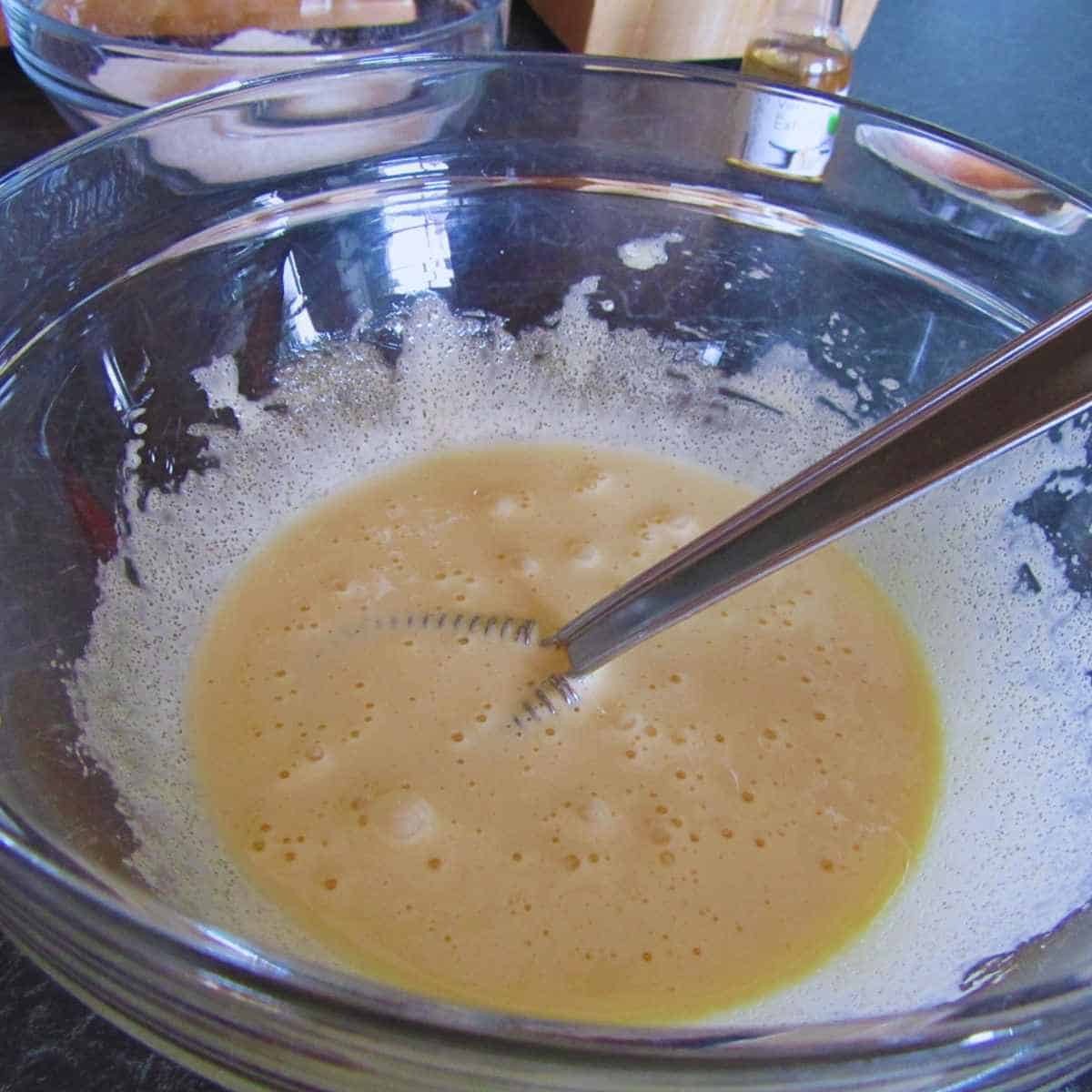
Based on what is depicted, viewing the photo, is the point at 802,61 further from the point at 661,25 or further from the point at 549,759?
the point at 549,759

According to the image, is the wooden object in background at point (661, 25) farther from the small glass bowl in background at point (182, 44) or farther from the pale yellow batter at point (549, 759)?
the pale yellow batter at point (549, 759)

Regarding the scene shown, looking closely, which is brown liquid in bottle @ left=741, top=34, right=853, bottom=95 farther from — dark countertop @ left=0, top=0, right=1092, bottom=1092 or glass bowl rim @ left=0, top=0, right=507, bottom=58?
glass bowl rim @ left=0, top=0, right=507, bottom=58

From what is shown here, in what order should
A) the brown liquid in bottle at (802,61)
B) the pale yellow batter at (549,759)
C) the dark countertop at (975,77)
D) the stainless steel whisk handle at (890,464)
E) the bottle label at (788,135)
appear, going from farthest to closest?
the dark countertop at (975,77)
the brown liquid in bottle at (802,61)
the bottle label at (788,135)
the pale yellow batter at (549,759)
the stainless steel whisk handle at (890,464)

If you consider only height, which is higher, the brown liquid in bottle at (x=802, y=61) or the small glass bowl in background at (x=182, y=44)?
the brown liquid in bottle at (x=802, y=61)

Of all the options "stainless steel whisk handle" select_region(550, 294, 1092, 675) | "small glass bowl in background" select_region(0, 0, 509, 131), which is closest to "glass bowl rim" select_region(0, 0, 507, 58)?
"small glass bowl in background" select_region(0, 0, 509, 131)

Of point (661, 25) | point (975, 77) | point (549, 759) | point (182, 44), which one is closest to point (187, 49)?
point (182, 44)

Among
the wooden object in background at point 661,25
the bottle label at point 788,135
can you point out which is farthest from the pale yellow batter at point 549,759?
the wooden object in background at point 661,25
